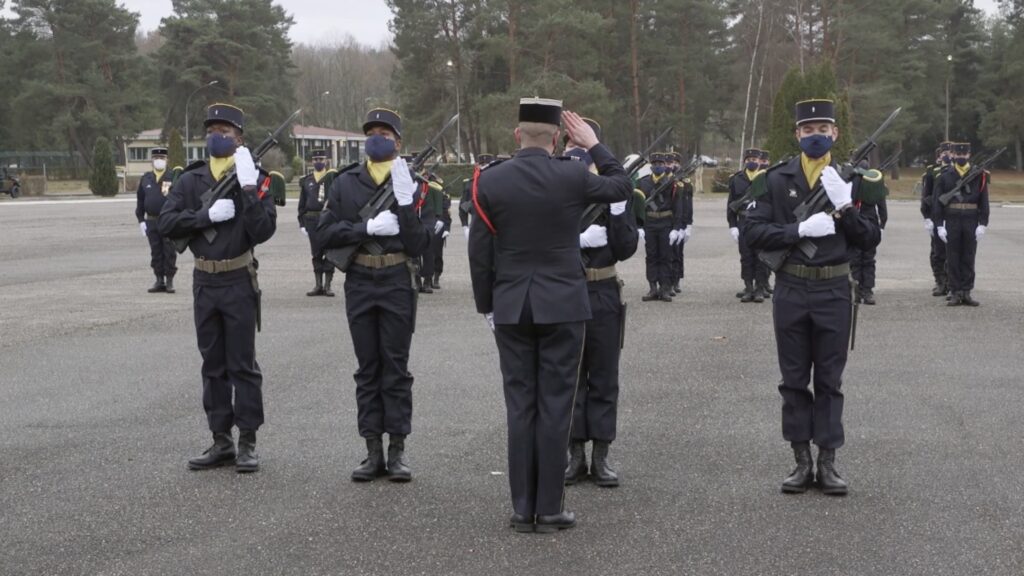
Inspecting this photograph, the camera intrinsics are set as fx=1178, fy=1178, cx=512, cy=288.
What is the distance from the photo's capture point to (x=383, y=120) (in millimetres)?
6789

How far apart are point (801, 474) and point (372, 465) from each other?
235cm

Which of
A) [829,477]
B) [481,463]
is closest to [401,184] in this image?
[481,463]

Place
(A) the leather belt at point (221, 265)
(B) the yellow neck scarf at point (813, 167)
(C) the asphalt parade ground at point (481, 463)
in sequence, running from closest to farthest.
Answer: (C) the asphalt parade ground at point (481, 463) → (B) the yellow neck scarf at point (813, 167) → (A) the leather belt at point (221, 265)

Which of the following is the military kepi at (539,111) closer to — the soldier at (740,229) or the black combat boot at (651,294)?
the soldier at (740,229)

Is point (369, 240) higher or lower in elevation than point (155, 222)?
higher

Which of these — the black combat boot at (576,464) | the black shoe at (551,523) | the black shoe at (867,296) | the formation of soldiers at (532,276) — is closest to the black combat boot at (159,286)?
the black shoe at (867,296)

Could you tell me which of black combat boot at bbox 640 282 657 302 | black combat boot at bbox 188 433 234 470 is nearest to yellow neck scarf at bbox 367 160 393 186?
black combat boot at bbox 188 433 234 470

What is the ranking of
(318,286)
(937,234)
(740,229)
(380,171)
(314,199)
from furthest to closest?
(314,199)
(318,286)
(937,234)
(740,229)
(380,171)

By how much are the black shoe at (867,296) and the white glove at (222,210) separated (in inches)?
401

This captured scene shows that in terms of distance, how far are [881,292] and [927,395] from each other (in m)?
7.77

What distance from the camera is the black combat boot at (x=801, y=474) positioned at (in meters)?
6.25

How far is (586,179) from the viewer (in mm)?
5602

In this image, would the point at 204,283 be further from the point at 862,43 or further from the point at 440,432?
the point at 862,43

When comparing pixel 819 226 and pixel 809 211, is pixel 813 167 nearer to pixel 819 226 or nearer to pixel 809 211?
pixel 809 211
